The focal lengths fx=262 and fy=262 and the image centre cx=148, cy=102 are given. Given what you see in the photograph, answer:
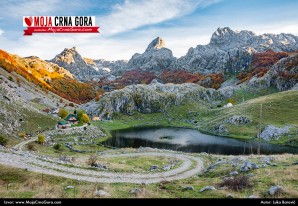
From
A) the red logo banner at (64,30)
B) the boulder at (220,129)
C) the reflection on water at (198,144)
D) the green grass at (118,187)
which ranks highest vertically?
the red logo banner at (64,30)

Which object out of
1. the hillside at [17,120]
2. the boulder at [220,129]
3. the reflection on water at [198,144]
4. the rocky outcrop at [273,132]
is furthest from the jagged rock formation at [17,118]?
the rocky outcrop at [273,132]

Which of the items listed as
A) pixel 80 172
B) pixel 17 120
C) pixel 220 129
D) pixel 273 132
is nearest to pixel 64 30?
pixel 80 172

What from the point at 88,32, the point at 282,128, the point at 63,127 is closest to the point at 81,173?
the point at 88,32

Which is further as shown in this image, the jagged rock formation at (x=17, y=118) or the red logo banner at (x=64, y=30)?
the jagged rock formation at (x=17, y=118)

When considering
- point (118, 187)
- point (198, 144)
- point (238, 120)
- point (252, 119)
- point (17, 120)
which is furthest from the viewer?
point (238, 120)

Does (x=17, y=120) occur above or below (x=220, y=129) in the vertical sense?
above

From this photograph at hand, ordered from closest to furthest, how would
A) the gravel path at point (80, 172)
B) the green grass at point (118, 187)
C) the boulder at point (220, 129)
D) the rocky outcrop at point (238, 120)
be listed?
the green grass at point (118, 187)
the gravel path at point (80, 172)
the boulder at point (220, 129)
the rocky outcrop at point (238, 120)

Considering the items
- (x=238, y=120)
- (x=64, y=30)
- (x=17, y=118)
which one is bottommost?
(x=238, y=120)

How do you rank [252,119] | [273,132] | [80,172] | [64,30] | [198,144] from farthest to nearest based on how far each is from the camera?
[252,119] < [273,132] < [198,144] < [64,30] < [80,172]

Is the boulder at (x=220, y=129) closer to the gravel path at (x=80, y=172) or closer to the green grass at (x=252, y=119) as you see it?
the green grass at (x=252, y=119)

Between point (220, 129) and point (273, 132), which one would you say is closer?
point (273, 132)

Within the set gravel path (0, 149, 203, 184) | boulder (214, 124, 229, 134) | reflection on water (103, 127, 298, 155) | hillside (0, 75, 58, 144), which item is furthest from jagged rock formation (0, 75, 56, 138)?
boulder (214, 124, 229, 134)

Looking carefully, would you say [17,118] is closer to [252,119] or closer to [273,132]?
[273,132]

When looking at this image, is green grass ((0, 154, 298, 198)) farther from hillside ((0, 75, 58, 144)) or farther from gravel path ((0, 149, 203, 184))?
hillside ((0, 75, 58, 144))
